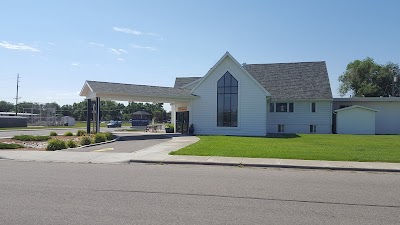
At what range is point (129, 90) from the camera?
105 ft

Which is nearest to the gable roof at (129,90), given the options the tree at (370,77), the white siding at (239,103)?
the white siding at (239,103)

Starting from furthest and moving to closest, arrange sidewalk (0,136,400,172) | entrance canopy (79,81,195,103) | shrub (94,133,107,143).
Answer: entrance canopy (79,81,195,103) < shrub (94,133,107,143) < sidewalk (0,136,400,172)

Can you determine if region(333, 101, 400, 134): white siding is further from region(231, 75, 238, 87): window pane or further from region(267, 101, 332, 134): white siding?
region(231, 75, 238, 87): window pane

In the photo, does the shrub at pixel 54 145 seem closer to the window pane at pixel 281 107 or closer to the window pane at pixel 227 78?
the window pane at pixel 227 78

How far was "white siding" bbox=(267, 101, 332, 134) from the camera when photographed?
37281mm

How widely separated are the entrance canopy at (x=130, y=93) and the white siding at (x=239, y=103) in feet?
4.59

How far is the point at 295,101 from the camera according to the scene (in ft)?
124

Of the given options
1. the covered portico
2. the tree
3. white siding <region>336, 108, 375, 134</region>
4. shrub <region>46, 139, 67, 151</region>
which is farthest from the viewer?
the tree

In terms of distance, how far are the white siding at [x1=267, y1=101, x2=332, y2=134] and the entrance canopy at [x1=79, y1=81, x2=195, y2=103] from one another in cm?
1009

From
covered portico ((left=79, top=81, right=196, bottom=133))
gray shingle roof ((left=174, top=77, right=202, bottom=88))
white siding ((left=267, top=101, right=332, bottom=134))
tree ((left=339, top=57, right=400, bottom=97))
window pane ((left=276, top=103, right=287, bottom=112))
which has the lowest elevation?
white siding ((left=267, top=101, right=332, bottom=134))

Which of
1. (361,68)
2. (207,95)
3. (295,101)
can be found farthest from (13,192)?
(361,68)

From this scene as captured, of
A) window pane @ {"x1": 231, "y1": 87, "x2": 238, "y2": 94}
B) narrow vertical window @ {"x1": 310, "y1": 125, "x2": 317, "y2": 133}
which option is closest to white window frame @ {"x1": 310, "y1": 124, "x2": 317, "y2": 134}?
narrow vertical window @ {"x1": 310, "y1": 125, "x2": 317, "y2": 133}

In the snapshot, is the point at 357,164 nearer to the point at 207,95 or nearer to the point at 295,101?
the point at 207,95

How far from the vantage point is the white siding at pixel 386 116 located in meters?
38.6
